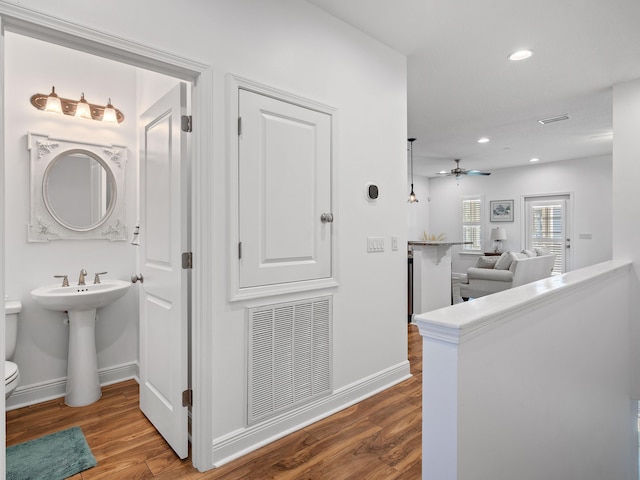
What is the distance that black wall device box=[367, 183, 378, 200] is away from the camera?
8.94 ft

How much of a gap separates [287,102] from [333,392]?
6.25ft

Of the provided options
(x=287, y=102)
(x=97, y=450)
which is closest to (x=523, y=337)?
(x=287, y=102)

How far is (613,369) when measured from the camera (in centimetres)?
285

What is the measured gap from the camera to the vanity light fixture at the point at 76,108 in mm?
2662

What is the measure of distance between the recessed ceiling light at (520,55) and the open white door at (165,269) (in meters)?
2.63

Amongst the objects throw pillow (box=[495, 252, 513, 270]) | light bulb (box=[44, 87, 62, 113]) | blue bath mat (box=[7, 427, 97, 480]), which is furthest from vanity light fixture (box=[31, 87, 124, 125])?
throw pillow (box=[495, 252, 513, 270])

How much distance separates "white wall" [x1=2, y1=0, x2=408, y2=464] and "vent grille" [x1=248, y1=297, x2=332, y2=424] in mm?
71

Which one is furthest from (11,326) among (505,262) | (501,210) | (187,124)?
(501,210)

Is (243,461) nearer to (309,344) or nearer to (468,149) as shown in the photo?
(309,344)

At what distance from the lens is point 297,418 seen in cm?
229

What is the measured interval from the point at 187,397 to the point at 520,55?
3.48 metres

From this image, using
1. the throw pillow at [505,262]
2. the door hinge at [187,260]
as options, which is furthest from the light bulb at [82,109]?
the throw pillow at [505,262]

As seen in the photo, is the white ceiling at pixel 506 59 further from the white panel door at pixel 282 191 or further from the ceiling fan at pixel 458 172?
the ceiling fan at pixel 458 172

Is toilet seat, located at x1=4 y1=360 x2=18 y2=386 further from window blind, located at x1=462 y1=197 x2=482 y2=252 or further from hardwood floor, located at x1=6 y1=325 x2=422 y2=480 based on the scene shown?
window blind, located at x1=462 y1=197 x2=482 y2=252
